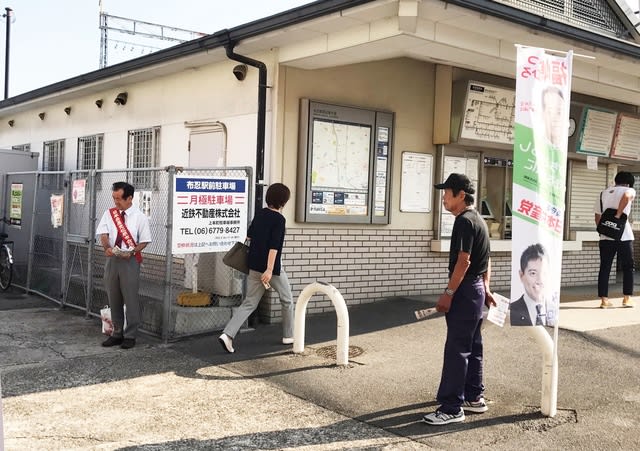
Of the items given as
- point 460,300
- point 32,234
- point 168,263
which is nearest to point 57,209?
point 32,234

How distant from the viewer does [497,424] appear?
15.8ft

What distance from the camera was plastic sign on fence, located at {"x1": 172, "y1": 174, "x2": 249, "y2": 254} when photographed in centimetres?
714

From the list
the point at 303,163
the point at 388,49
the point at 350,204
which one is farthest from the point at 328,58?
the point at 350,204

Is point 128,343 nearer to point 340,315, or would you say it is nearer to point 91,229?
point 91,229

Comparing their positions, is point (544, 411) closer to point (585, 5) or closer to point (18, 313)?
point (18, 313)

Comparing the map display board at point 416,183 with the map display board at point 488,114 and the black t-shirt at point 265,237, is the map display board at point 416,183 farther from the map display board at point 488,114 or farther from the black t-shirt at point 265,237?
the black t-shirt at point 265,237

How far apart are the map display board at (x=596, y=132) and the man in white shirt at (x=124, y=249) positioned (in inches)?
305

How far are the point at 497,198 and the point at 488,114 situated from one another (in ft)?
5.05

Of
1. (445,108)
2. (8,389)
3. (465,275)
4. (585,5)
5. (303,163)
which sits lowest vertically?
(8,389)

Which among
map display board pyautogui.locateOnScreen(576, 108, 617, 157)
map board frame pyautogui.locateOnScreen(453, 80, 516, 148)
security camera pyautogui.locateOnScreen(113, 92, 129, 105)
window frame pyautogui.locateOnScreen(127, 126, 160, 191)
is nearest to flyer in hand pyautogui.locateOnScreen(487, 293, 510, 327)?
map board frame pyautogui.locateOnScreen(453, 80, 516, 148)

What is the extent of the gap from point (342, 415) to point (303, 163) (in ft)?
13.1

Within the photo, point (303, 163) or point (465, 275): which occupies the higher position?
point (303, 163)

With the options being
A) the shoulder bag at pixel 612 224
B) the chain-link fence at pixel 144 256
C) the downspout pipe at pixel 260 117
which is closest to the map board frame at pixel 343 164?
the downspout pipe at pixel 260 117

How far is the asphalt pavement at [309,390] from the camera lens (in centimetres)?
456
